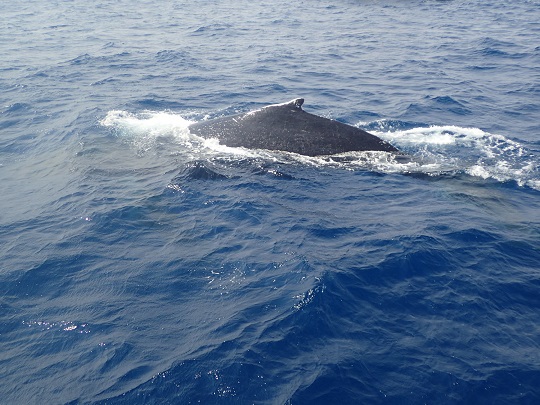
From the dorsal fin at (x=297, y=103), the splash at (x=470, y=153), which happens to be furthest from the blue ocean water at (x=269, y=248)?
the dorsal fin at (x=297, y=103)

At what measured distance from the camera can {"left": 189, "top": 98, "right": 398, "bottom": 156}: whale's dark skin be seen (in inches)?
648

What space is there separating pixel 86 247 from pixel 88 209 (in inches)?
84.6

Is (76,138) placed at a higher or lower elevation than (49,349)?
lower

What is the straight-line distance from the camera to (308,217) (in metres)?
13.5

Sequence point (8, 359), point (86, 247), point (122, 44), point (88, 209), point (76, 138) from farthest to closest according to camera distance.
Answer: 1. point (122, 44)
2. point (76, 138)
3. point (88, 209)
4. point (86, 247)
5. point (8, 359)

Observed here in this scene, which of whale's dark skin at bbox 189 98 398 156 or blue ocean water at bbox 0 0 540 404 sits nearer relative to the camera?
blue ocean water at bbox 0 0 540 404

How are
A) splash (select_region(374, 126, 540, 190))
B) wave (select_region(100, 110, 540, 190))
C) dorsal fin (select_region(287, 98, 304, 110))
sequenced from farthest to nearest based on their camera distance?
dorsal fin (select_region(287, 98, 304, 110)), wave (select_region(100, 110, 540, 190)), splash (select_region(374, 126, 540, 190))

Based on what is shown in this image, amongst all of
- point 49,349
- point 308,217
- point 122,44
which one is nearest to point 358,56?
point 122,44

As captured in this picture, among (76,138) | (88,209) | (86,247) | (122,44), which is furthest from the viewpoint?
(122,44)

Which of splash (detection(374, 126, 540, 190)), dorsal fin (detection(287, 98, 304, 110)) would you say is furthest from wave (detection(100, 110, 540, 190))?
dorsal fin (detection(287, 98, 304, 110))

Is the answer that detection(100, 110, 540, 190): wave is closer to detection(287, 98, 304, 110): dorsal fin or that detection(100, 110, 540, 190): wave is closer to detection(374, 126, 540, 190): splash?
detection(374, 126, 540, 190): splash

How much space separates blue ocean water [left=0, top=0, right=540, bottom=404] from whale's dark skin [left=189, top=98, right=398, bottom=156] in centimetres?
Result: 48

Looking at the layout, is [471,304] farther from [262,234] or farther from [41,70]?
[41,70]

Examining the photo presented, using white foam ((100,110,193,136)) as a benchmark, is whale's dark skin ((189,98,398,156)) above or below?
above
